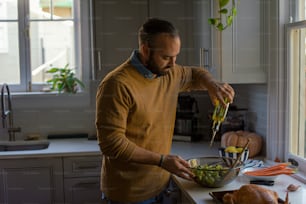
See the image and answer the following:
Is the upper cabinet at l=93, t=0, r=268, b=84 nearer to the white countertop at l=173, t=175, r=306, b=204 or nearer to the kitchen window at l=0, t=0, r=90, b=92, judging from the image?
the kitchen window at l=0, t=0, r=90, b=92

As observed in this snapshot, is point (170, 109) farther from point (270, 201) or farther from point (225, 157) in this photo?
point (270, 201)

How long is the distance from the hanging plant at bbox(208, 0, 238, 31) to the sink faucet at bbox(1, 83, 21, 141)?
4.89 feet

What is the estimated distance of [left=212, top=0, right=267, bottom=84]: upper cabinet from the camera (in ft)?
8.32

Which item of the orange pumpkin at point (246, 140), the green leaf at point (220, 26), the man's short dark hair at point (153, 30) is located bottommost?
the orange pumpkin at point (246, 140)

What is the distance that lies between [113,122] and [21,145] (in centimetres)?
156

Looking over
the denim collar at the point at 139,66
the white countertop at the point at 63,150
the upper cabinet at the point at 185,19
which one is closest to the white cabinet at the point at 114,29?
the upper cabinet at the point at 185,19

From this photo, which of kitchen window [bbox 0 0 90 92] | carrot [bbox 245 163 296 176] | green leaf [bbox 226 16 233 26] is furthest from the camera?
kitchen window [bbox 0 0 90 92]

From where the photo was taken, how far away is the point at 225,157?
7.36ft

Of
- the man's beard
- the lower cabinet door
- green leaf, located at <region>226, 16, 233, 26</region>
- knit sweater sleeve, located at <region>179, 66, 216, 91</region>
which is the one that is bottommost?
the lower cabinet door

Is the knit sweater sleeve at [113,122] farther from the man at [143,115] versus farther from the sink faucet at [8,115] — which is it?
the sink faucet at [8,115]

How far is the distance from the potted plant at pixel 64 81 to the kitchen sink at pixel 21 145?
391mm

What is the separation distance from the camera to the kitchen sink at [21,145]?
10.4 feet

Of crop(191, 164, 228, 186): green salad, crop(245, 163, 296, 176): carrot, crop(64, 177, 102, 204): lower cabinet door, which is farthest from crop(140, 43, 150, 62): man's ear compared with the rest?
crop(64, 177, 102, 204): lower cabinet door

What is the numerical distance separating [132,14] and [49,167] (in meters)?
1.19
